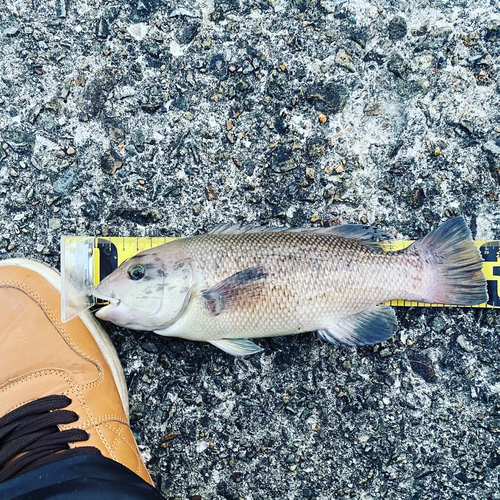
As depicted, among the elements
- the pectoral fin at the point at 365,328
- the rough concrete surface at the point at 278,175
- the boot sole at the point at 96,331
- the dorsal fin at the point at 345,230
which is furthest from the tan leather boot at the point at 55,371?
the pectoral fin at the point at 365,328

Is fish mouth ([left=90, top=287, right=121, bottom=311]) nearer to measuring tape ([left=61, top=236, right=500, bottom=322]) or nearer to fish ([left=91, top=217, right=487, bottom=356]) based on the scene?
fish ([left=91, top=217, right=487, bottom=356])

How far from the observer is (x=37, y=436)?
256cm

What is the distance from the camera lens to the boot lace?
249 centimetres

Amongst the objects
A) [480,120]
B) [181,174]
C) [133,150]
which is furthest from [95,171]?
[480,120]

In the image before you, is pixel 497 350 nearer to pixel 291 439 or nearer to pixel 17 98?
pixel 291 439

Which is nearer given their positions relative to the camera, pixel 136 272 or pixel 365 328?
pixel 136 272

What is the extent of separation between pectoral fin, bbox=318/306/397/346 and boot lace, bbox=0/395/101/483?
143 cm

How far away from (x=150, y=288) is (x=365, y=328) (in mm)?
1207

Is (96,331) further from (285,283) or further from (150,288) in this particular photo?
(285,283)

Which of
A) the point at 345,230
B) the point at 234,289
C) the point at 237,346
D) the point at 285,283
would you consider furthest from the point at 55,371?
the point at 345,230

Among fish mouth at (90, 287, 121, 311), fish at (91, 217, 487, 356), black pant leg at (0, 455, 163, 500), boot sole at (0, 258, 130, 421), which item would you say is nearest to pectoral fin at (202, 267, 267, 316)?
fish at (91, 217, 487, 356)

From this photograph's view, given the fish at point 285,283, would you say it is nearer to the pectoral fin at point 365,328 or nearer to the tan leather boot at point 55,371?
the pectoral fin at point 365,328

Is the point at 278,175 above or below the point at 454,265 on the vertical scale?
above

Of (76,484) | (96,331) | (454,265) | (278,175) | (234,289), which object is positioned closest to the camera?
(76,484)
